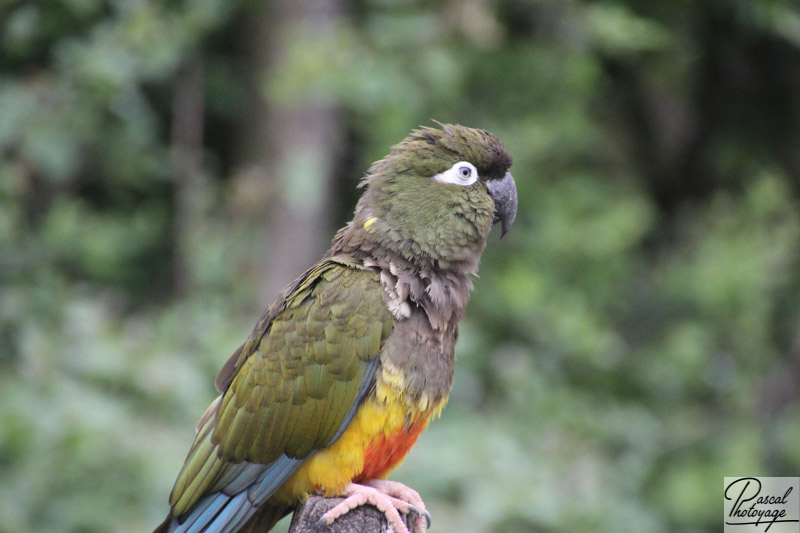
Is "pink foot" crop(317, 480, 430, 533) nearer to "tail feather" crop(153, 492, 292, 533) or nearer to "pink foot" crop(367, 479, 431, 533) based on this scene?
"pink foot" crop(367, 479, 431, 533)

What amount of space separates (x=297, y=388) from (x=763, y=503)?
2509 mm

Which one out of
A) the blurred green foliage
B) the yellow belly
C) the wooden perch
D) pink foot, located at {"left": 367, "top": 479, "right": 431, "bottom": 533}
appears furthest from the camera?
the blurred green foliage

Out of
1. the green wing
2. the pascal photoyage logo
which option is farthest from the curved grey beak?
the pascal photoyage logo

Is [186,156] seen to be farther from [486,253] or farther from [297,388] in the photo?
[297,388]

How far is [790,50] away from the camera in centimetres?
529

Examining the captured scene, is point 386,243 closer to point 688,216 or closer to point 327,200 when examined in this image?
point 327,200

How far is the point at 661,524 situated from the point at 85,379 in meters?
2.93

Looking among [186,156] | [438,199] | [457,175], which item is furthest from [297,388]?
[186,156]

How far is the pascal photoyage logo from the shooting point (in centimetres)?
363

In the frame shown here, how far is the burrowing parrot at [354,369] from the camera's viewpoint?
230 cm

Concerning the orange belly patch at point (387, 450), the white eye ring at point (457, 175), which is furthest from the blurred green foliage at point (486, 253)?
the white eye ring at point (457, 175)

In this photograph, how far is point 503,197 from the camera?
264 cm

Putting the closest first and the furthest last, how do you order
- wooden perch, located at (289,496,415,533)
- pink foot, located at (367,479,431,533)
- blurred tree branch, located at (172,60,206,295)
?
wooden perch, located at (289,496,415,533) < pink foot, located at (367,479,431,533) < blurred tree branch, located at (172,60,206,295)

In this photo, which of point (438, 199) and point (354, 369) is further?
point (438, 199)
